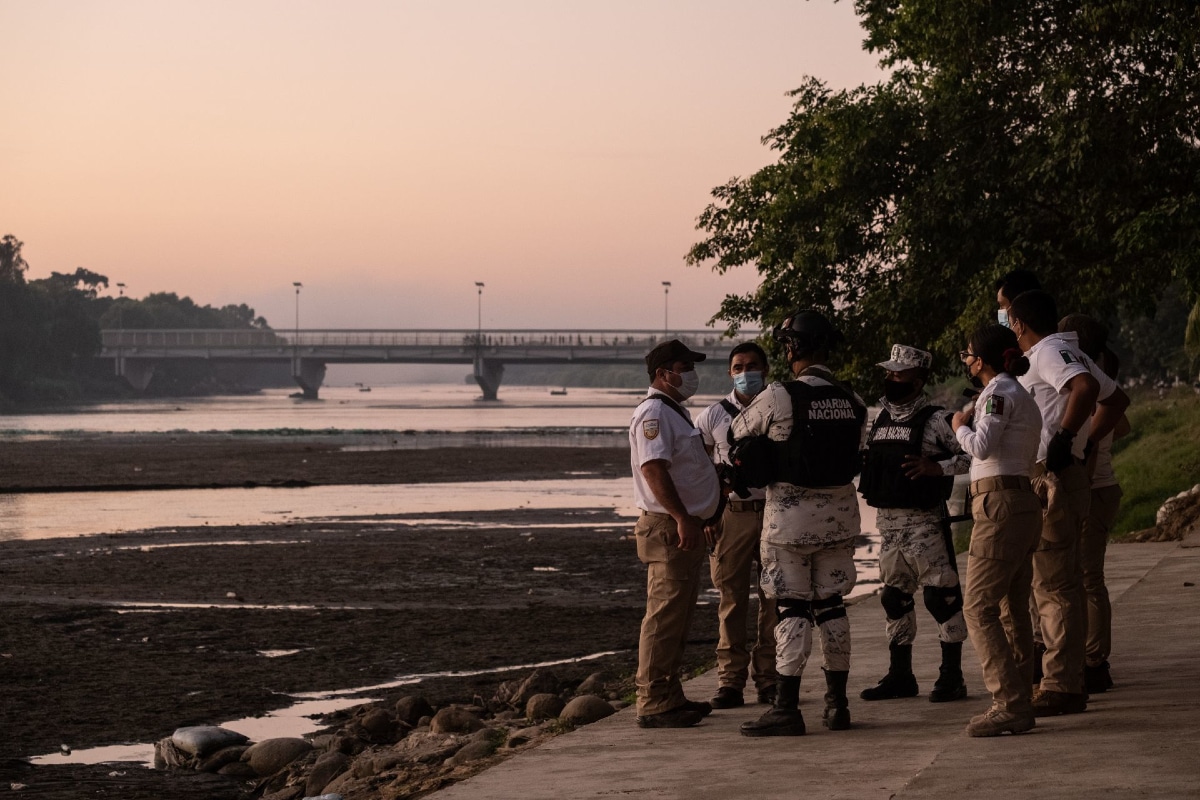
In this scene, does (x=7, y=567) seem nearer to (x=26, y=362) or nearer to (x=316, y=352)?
(x=26, y=362)

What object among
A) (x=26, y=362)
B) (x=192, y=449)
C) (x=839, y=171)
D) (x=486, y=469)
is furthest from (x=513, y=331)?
(x=839, y=171)

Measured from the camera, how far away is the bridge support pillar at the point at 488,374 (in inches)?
5492

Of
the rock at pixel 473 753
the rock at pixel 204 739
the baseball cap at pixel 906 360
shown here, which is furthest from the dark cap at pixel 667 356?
the rock at pixel 204 739

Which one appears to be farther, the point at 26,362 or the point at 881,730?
the point at 26,362

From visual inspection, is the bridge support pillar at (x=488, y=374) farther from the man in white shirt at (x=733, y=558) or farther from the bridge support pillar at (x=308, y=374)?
the man in white shirt at (x=733, y=558)

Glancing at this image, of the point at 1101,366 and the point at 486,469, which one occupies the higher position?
the point at 1101,366

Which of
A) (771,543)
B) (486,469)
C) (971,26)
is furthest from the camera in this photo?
(486,469)

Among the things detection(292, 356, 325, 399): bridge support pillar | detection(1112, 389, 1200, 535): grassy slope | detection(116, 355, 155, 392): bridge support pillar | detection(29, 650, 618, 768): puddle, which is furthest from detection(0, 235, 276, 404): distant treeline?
detection(29, 650, 618, 768): puddle

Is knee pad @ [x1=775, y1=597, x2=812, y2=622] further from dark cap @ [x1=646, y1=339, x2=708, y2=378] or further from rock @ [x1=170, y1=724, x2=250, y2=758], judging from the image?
rock @ [x1=170, y1=724, x2=250, y2=758]

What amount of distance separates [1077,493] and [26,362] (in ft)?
429

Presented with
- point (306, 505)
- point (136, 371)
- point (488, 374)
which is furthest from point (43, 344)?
point (306, 505)

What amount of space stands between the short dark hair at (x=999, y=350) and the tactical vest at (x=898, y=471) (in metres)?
0.66

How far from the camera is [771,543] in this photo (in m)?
7.36

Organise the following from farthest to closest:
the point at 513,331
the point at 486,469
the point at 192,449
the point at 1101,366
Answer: the point at 513,331
the point at 192,449
the point at 486,469
the point at 1101,366
